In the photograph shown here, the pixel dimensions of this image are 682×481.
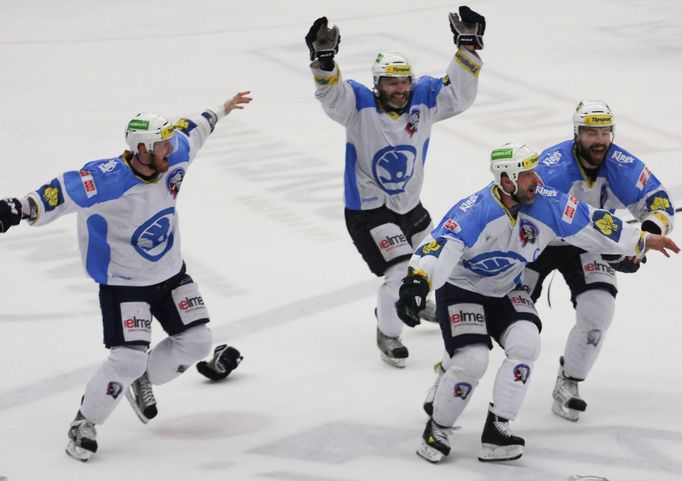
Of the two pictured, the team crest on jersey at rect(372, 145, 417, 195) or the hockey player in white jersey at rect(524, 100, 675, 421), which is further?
the team crest on jersey at rect(372, 145, 417, 195)

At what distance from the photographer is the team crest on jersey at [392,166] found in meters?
7.02

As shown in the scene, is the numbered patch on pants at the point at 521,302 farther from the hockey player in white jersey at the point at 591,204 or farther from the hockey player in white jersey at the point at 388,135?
the hockey player in white jersey at the point at 388,135

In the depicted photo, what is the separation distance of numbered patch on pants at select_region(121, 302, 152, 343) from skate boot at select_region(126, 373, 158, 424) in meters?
0.29

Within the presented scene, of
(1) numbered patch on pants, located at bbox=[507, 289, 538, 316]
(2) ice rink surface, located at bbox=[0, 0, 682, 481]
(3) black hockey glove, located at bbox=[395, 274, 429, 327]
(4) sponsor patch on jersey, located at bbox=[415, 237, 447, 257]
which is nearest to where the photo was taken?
(3) black hockey glove, located at bbox=[395, 274, 429, 327]

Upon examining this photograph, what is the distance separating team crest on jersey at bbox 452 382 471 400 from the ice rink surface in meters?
0.27

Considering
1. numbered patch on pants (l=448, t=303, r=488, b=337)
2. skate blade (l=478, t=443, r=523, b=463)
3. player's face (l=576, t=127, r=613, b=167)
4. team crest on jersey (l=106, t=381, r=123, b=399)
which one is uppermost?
player's face (l=576, t=127, r=613, b=167)

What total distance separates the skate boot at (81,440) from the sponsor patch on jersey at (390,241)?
5.66ft

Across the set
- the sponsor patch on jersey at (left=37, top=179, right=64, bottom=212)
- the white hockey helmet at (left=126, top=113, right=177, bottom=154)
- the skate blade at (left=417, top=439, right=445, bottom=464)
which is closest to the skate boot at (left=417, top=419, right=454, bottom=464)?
the skate blade at (left=417, top=439, right=445, bottom=464)

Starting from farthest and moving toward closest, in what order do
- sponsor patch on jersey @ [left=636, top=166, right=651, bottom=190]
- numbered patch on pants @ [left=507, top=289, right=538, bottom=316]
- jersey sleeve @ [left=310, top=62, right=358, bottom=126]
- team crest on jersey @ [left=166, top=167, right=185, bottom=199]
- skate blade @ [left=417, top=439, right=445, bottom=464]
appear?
jersey sleeve @ [left=310, top=62, right=358, bottom=126] < sponsor patch on jersey @ [left=636, top=166, right=651, bottom=190] < team crest on jersey @ [left=166, top=167, right=185, bottom=199] < numbered patch on pants @ [left=507, top=289, right=538, bottom=316] < skate blade @ [left=417, top=439, right=445, bottom=464]

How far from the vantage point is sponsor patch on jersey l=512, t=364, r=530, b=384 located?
223 inches

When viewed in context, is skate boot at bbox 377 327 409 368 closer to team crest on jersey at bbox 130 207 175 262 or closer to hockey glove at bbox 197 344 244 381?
hockey glove at bbox 197 344 244 381

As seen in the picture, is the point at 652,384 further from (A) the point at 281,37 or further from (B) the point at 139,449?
(A) the point at 281,37

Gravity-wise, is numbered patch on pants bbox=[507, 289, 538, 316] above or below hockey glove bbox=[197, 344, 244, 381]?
above

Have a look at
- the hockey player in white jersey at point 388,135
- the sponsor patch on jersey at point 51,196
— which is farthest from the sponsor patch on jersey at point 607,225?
the sponsor patch on jersey at point 51,196
